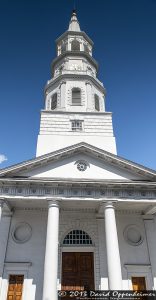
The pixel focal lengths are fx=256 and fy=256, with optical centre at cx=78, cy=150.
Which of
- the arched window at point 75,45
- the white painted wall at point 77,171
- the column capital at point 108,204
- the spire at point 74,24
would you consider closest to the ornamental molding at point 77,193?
the column capital at point 108,204

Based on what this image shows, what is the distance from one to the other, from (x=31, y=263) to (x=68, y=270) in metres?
2.41

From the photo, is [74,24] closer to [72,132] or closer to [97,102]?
[97,102]

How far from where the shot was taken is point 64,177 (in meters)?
16.7

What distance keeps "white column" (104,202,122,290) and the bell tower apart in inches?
308

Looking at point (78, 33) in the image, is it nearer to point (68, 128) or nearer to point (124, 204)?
point (68, 128)

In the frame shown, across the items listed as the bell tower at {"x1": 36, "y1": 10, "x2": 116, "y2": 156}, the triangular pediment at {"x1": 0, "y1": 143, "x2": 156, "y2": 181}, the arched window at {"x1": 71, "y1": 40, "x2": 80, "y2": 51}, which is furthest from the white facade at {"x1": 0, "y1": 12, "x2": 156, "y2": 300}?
the arched window at {"x1": 71, "y1": 40, "x2": 80, "y2": 51}

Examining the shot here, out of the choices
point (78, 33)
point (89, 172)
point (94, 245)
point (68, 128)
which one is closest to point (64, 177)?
point (89, 172)

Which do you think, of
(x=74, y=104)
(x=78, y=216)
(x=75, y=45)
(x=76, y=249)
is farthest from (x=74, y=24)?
(x=76, y=249)

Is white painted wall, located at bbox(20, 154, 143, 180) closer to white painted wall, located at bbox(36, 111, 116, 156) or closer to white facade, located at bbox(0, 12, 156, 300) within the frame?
white facade, located at bbox(0, 12, 156, 300)

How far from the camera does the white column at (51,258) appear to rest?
12914mm

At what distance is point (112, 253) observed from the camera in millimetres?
14047

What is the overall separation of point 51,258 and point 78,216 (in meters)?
4.85

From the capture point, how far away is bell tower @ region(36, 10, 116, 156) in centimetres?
2266

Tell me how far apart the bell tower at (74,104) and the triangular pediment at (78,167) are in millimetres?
4616
